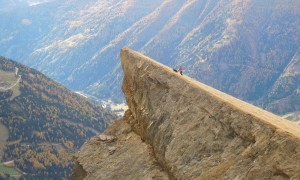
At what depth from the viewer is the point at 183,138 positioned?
45094 mm

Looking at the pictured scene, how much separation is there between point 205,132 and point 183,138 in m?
2.99

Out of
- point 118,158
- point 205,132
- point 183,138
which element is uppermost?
point 205,132

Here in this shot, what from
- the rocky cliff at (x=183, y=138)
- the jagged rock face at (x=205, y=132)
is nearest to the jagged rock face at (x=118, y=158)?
the rocky cliff at (x=183, y=138)

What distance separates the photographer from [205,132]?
43.0 metres

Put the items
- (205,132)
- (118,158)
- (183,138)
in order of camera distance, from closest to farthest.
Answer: (205,132) < (183,138) < (118,158)

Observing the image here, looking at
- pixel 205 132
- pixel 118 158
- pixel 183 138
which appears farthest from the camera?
pixel 118 158

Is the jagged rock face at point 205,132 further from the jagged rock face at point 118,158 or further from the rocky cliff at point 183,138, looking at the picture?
the jagged rock face at point 118,158

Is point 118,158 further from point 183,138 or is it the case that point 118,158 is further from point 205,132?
point 205,132

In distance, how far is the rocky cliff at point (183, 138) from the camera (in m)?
35.5

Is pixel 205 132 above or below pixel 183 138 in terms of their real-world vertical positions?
above

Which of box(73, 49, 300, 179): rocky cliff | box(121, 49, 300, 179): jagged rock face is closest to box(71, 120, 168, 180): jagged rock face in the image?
box(73, 49, 300, 179): rocky cliff

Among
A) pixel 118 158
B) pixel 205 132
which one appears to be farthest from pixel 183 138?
pixel 118 158

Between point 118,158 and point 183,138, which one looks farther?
point 118,158

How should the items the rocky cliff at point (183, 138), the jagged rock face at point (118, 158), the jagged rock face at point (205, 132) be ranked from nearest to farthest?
1. the jagged rock face at point (205, 132)
2. the rocky cliff at point (183, 138)
3. the jagged rock face at point (118, 158)
